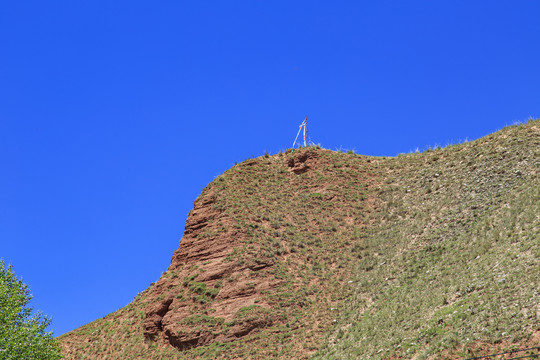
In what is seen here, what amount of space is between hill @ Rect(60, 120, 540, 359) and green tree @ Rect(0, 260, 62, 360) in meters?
4.63

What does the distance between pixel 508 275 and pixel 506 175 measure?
39.7 feet

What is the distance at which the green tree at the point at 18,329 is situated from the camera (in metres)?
29.3

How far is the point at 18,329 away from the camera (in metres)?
31.0

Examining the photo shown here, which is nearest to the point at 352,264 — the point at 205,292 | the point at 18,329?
the point at 205,292

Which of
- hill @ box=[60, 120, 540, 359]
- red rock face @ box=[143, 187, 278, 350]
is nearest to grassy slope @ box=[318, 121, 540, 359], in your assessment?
hill @ box=[60, 120, 540, 359]

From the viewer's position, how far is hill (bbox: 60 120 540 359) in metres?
23.5

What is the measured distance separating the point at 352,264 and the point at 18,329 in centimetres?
1851

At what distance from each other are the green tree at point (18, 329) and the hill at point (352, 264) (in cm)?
463

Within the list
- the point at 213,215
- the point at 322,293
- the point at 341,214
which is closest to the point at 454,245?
the point at 322,293

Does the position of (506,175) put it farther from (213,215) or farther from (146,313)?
(146,313)

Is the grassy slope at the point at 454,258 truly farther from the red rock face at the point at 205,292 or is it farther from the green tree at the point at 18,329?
the green tree at the point at 18,329

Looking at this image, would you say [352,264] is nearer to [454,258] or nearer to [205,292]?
[454,258]

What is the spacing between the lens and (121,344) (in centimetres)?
3609

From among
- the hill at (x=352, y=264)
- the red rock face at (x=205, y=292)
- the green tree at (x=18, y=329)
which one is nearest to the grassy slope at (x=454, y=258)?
the hill at (x=352, y=264)
